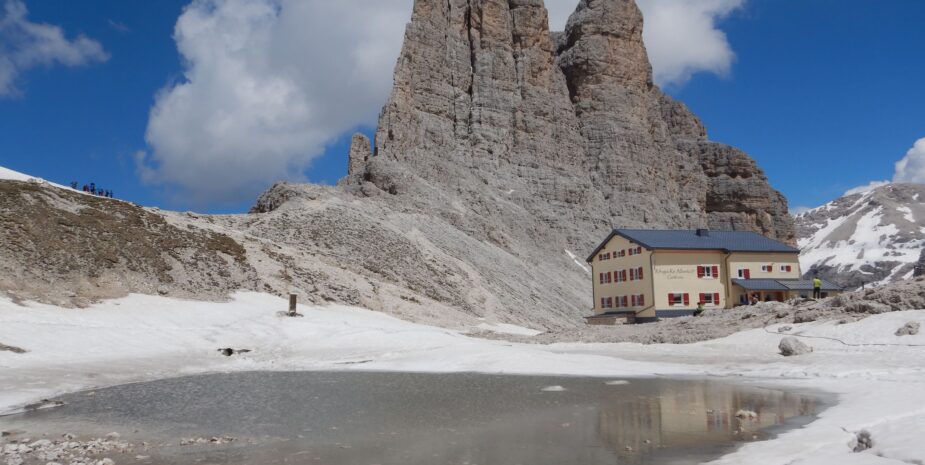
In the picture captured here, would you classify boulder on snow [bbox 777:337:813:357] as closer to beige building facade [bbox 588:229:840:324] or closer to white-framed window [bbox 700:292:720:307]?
beige building facade [bbox 588:229:840:324]

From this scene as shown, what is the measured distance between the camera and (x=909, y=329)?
80.3 ft

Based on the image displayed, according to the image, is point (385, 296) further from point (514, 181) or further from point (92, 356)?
point (514, 181)

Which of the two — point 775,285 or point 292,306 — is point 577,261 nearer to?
point 775,285

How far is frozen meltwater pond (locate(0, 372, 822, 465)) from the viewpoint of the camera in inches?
481

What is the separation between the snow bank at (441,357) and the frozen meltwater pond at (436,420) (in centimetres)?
162

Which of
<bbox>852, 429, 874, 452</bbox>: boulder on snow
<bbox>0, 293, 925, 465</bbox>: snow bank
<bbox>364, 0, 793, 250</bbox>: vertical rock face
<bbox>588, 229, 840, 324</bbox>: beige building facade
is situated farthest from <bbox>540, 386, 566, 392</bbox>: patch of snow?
<bbox>364, 0, 793, 250</bbox>: vertical rock face

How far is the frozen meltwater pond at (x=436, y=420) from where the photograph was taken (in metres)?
12.2

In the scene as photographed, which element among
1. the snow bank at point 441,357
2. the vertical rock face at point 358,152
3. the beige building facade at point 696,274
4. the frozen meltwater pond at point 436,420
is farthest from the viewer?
the vertical rock face at point 358,152

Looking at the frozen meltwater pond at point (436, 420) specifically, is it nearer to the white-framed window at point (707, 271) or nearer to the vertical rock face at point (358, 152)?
the white-framed window at point (707, 271)

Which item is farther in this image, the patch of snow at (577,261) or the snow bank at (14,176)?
Answer: the patch of snow at (577,261)

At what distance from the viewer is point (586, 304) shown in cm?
8556

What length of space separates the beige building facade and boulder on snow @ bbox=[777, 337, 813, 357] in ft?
82.9

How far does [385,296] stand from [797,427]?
4496 centimetres

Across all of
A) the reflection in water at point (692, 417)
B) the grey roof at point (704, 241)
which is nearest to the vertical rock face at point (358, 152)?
the grey roof at point (704, 241)
